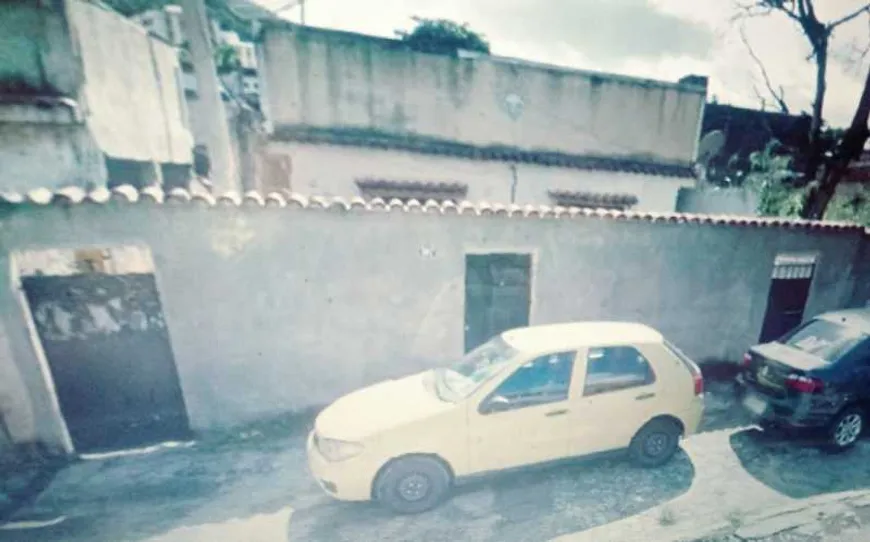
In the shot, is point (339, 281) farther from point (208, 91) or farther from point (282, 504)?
point (208, 91)

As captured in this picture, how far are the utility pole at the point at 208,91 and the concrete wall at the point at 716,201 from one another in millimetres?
13516

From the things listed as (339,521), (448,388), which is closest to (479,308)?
(448,388)

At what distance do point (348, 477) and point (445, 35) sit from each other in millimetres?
14416

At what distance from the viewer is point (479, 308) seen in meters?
7.04

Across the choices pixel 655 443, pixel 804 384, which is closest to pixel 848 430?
pixel 804 384

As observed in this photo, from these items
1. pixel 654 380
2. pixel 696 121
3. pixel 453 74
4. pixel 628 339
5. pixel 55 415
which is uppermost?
pixel 453 74

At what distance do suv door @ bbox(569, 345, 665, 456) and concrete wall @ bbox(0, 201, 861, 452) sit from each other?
2.21 m

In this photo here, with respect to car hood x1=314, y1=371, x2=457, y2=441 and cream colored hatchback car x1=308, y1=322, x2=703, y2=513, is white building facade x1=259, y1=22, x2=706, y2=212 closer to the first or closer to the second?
car hood x1=314, y1=371, x2=457, y2=441

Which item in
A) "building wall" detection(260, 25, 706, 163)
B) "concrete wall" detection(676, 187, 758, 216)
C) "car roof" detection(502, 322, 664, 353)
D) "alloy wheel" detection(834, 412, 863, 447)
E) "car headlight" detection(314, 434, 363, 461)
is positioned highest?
"building wall" detection(260, 25, 706, 163)

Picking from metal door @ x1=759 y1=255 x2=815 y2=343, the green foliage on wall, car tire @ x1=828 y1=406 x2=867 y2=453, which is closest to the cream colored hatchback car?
car tire @ x1=828 y1=406 x2=867 y2=453

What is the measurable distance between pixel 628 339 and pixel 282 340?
469 cm

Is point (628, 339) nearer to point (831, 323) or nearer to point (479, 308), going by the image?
point (479, 308)

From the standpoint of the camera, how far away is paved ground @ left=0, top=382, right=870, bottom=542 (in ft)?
14.1

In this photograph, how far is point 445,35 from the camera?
1438 cm
